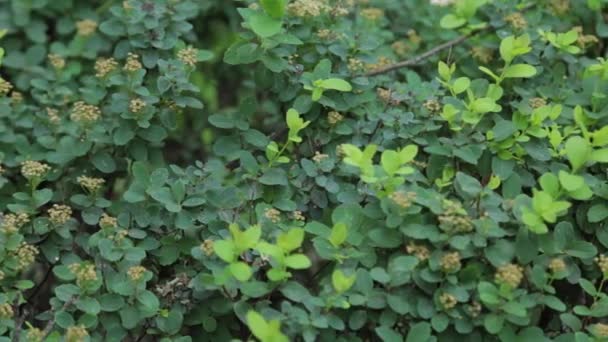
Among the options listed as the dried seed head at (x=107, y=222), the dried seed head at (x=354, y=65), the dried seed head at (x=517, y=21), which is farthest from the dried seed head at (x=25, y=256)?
the dried seed head at (x=517, y=21)

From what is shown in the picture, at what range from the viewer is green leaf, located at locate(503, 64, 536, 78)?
2.16 m

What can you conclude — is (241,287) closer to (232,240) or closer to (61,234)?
(232,240)

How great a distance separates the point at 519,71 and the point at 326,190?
0.53 metres

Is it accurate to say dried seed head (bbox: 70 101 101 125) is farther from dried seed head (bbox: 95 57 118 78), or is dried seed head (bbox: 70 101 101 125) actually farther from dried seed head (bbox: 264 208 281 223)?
dried seed head (bbox: 264 208 281 223)

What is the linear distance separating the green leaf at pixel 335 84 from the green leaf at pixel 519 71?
37 centimetres

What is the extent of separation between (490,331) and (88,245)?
0.90 m

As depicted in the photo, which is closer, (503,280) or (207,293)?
(503,280)

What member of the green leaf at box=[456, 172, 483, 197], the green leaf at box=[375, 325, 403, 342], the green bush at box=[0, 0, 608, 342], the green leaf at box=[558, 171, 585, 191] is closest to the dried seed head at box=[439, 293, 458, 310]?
the green bush at box=[0, 0, 608, 342]

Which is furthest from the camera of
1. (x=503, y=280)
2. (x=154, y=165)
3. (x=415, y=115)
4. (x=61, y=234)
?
(x=154, y=165)

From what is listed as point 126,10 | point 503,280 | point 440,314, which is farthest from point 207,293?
point 126,10

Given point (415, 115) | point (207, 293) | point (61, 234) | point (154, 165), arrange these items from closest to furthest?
point (207, 293) < point (61, 234) < point (415, 115) < point (154, 165)

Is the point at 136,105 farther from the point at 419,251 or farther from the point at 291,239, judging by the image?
the point at 419,251

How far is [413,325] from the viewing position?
6.12 ft

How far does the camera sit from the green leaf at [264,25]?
6.97ft
